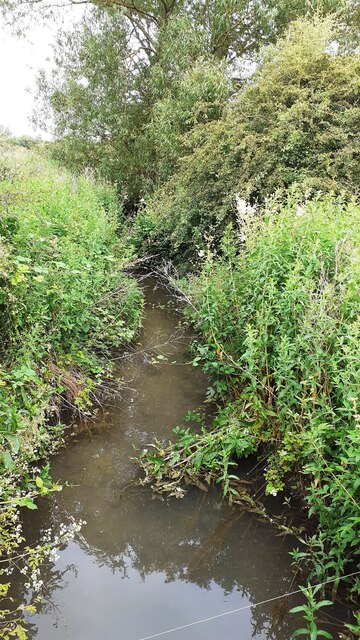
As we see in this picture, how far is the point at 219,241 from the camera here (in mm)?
8188

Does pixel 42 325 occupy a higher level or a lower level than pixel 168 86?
lower

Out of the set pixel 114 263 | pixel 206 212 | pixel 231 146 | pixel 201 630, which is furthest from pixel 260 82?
pixel 201 630

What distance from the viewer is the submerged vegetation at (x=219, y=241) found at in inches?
124

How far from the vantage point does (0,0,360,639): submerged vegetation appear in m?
3.16

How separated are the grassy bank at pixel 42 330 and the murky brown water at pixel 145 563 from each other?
1.31 feet

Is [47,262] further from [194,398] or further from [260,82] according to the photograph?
[260,82]

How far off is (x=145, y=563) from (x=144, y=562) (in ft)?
0.03

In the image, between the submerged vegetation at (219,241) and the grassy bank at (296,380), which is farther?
the submerged vegetation at (219,241)

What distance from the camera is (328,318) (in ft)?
10.2

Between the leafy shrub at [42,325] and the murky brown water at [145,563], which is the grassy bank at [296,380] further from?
the leafy shrub at [42,325]

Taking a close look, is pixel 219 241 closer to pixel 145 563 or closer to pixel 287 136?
pixel 287 136

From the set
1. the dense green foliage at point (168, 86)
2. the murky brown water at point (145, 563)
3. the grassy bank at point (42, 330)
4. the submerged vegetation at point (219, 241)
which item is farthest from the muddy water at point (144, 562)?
the dense green foliage at point (168, 86)

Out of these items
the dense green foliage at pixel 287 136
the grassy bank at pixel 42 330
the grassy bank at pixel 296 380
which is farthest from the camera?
the dense green foliage at pixel 287 136

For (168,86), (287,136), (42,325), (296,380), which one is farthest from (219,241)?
(168,86)
